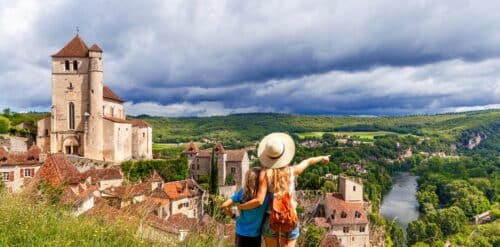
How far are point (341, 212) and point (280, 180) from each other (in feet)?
116

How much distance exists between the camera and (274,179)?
4211 millimetres

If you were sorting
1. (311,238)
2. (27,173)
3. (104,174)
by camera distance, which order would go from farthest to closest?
(104,174), (27,173), (311,238)

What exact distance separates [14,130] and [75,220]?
137 feet

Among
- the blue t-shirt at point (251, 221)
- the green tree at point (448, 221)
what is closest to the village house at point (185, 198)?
the blue t-shirt at point (251, 221)

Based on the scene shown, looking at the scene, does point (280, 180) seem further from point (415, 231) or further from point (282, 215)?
point (415, 231)

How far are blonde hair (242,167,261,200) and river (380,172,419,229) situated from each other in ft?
142

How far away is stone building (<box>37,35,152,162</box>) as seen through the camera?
38781 mm

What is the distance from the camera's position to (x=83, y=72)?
39.6 m

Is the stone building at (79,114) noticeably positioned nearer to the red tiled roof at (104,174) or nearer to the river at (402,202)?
the red tiled roof at (104,174)

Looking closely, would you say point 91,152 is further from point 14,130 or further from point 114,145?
point 14,130

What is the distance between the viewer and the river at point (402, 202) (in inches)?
2238

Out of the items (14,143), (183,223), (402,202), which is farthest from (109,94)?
(402,202)

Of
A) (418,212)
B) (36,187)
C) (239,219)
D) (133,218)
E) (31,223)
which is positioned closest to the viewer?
(239,219)

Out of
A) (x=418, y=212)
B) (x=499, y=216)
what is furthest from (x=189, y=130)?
(x=499, y=216)
